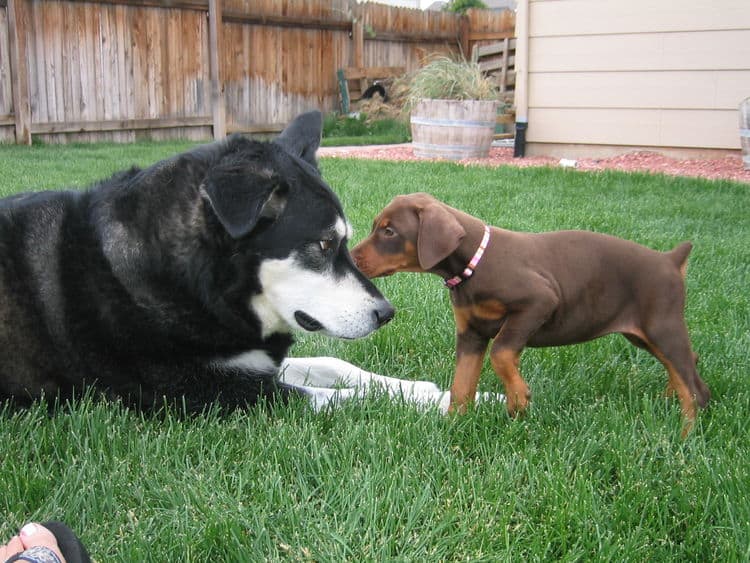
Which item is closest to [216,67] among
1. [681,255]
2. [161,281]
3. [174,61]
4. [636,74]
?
[174,61]

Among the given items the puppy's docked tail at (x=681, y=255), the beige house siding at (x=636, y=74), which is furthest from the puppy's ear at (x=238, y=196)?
the beige house siding at (x=636, y=74)

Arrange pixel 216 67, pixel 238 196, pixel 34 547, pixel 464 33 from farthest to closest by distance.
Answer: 1. pixel 464 33
2. pixel 216 67
3. pixel 238 196
4. pixel 34 547

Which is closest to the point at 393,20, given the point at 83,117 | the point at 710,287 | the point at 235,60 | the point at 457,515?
the point at 235,60

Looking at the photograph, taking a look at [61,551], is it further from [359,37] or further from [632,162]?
[359,37]

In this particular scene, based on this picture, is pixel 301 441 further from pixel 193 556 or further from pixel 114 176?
pixel 114 176

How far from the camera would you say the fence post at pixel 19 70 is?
10.9 meters

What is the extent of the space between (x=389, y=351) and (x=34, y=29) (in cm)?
987

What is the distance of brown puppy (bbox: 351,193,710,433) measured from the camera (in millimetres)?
2619

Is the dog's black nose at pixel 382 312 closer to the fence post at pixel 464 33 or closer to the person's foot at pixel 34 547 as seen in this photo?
the person's foot at pixel 34 547

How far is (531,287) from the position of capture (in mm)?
2586

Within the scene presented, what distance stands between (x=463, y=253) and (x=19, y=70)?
10225mm

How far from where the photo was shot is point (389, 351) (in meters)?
3.57

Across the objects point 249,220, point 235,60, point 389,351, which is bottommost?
point 389,351

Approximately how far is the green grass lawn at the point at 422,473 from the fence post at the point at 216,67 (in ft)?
35.2
